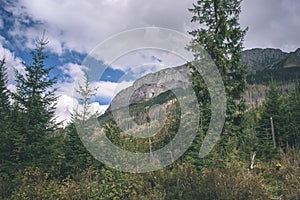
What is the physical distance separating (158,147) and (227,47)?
10805 millimetres

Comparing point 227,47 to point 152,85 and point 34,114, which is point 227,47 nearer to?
point 152,85

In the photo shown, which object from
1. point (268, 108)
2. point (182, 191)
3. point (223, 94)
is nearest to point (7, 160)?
point (182, 191)

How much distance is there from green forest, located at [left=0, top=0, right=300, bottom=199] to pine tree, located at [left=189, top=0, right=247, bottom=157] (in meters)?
0.06

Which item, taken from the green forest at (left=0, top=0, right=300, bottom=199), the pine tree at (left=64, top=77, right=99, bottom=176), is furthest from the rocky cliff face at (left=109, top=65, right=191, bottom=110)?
the pine tree at (left=64, top=77, right=99, bottom=176)

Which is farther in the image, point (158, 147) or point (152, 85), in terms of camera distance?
point (158, 147)

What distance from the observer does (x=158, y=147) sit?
2362 cm

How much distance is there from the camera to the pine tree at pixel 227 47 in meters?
16.0

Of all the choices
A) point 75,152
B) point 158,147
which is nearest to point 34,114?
point 75,152

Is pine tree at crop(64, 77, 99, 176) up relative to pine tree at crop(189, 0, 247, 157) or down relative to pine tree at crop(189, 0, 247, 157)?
down

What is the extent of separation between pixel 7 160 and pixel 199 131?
36.6 ft

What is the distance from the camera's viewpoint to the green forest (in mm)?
8555

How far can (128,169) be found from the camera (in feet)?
33.2

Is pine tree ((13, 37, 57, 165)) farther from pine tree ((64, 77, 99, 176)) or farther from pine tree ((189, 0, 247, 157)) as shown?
pine tree ((189, 0, 247, 157))

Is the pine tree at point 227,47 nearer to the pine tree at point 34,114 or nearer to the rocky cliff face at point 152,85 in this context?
the rocky cliff face at point 152,85
